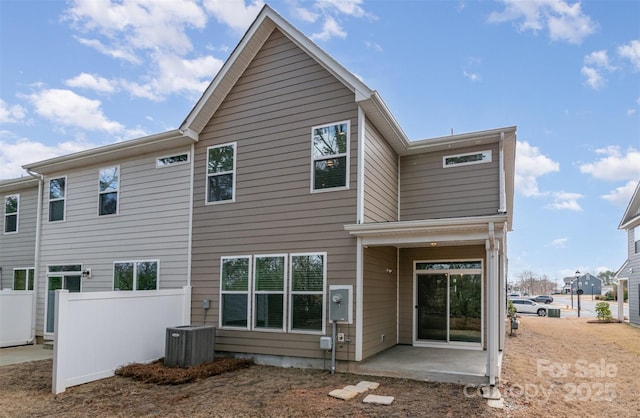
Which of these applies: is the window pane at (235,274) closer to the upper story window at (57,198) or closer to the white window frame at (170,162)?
the white window frame at (170,162)

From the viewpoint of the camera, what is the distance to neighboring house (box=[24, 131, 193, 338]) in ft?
32.9

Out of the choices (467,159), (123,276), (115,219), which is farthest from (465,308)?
(115,219)

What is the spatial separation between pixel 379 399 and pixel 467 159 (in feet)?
19.8

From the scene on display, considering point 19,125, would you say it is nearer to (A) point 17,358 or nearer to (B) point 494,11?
(A) point 17,358

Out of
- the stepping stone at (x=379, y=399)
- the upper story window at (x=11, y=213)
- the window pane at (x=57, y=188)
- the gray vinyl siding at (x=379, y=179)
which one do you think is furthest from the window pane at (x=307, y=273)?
the upper story window at (x=11, y=213)

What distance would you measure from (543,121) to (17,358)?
16202 mm

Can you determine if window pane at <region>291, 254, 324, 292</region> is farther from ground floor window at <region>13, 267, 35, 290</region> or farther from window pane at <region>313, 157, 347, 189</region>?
ground floor window at <region>13, 267, 35, 290</region>

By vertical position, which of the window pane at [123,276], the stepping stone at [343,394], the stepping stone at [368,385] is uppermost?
the window pane at [123,276]

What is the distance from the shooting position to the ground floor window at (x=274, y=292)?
8.09 m

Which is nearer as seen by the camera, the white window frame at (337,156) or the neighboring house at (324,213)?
the neighboring house at (324,213)

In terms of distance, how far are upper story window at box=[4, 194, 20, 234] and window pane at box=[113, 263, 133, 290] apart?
5.40 metres

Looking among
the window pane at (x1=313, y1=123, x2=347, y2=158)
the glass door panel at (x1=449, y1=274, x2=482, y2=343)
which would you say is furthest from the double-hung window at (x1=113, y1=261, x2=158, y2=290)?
the glass door panel at (x1=449, y1=274, x2=482, y2=343)

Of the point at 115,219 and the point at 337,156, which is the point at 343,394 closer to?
the point at 337,156

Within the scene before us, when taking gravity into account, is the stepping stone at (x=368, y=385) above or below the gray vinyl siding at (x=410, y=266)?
below
